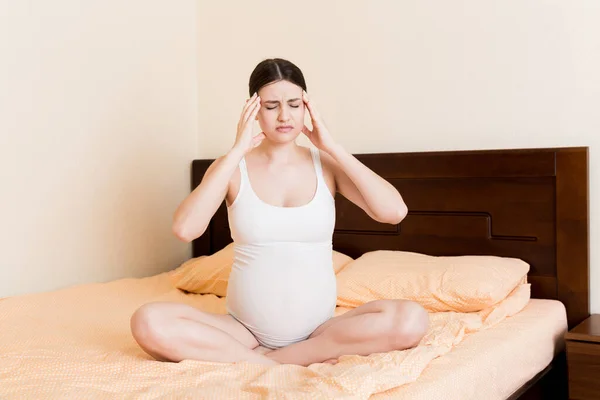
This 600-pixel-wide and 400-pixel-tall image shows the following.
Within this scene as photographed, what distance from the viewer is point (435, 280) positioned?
8.22 ft

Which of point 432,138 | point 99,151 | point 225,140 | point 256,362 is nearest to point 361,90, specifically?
point 432,138

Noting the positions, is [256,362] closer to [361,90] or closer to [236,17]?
[361,90]

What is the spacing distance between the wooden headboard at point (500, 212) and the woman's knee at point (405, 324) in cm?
107

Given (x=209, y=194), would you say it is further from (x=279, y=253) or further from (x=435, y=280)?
(x=435, y=280)

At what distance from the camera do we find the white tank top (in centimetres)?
192

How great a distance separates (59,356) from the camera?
6.17 feet

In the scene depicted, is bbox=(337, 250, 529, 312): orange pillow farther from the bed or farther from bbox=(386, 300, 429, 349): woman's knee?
bbox=(386, 300, 429, 349): woman's knee

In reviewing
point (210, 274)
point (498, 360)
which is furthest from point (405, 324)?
point (210, 274)

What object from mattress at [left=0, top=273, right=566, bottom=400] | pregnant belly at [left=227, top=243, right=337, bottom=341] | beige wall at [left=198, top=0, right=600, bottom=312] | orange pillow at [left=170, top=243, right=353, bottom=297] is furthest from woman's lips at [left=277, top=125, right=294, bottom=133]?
beige wall at [left=198, top=0, right=600, bottom=312]

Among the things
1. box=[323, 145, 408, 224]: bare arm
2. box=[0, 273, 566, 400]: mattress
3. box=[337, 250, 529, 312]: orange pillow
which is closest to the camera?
box=[0, 273, 566, 400]: mattress

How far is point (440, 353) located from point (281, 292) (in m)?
0.44

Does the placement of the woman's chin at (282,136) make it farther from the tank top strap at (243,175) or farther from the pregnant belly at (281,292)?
the pregnant belly at (281,292)

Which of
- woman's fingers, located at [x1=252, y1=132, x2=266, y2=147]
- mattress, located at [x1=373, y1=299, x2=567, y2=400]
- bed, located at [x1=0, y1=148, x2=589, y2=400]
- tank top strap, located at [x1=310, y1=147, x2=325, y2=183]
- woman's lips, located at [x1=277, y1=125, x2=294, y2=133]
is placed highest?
woman's lips, located at [x1=277, y1=125, x2=294, y2=133]

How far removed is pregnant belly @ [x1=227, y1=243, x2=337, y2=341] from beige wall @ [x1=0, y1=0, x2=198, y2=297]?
51.0 inches
